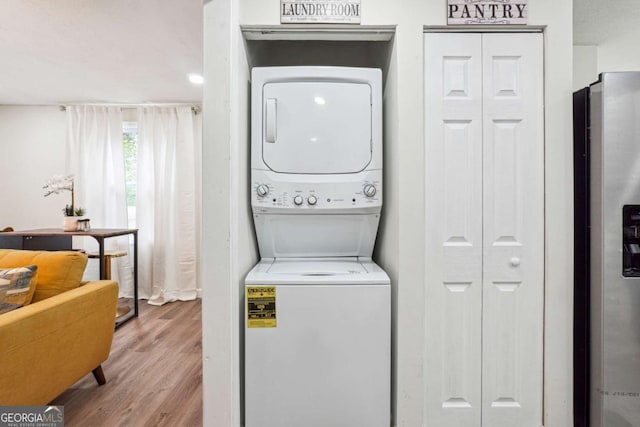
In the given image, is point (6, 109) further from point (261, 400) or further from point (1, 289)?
point (261, 400)

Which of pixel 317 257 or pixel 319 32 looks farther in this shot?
pixel 317 257

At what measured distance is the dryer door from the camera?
1.67 m

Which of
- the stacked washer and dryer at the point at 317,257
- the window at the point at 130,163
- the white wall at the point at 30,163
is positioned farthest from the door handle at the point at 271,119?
the white wall at the point at 30,163

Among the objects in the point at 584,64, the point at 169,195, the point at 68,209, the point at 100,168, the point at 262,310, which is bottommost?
the point at 262,310

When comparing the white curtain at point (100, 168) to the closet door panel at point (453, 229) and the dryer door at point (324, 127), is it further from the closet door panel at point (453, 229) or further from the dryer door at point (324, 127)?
the closet door panel at point (453, 229)

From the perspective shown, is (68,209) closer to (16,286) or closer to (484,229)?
(16,286)

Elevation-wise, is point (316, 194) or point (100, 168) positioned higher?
point (100, 168)

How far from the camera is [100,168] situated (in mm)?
4090

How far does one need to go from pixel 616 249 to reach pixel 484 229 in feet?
1.77

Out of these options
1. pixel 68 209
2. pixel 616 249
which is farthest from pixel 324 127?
pixel 68 209

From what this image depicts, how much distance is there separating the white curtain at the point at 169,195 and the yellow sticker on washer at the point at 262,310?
9.75ft

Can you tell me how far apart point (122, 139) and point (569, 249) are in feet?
15.5

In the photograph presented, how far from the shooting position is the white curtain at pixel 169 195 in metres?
4.04

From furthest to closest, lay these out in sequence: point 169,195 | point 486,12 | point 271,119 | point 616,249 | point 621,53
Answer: point 169,195
point 621,53
point 271,119
point 486,12
point 616,249
